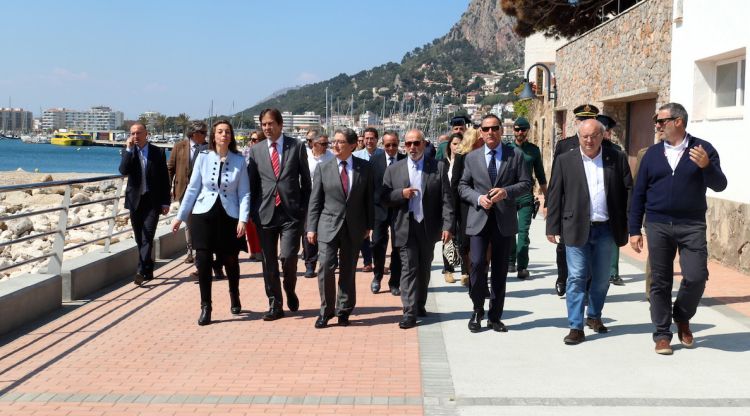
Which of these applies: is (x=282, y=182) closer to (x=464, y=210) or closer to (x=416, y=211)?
(x=416, y=211)

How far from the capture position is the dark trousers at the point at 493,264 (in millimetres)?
7488

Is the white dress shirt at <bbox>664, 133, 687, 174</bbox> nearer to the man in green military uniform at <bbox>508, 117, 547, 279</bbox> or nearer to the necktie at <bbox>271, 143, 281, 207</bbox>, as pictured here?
the man in green military uniform at <bbox>508, 117, 547, 279</bbox>

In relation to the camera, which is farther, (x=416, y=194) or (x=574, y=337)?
(x=416, y=194)

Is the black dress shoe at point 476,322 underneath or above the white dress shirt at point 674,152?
underneath

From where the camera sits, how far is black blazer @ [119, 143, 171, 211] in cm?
1020

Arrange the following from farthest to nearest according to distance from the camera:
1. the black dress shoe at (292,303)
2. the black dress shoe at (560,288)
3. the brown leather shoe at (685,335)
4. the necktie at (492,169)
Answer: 1. the black dress shoe at (560,288)
2. the black dress shoe at (292,303)
3. the necktie at (492,169)
4. the brown leather shoe at (685,335)

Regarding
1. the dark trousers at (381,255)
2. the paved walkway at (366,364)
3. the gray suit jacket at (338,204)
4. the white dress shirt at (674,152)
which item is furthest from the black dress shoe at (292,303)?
the white dress shirt at (674,152)

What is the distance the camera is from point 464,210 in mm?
8320

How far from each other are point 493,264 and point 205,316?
8.89 feet

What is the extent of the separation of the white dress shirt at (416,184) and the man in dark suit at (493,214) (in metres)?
0.42

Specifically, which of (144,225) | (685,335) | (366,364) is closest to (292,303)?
(366,364)

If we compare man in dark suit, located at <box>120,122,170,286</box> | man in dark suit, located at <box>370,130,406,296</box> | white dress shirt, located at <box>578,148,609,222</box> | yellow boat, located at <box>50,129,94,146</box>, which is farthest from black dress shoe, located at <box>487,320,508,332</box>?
yellow boat, located at <box>50,129,94,146</box>

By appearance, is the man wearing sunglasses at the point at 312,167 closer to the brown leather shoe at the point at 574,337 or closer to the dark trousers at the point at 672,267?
the brown leather shoe at the point at 574,337

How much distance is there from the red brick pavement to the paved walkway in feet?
0.05
